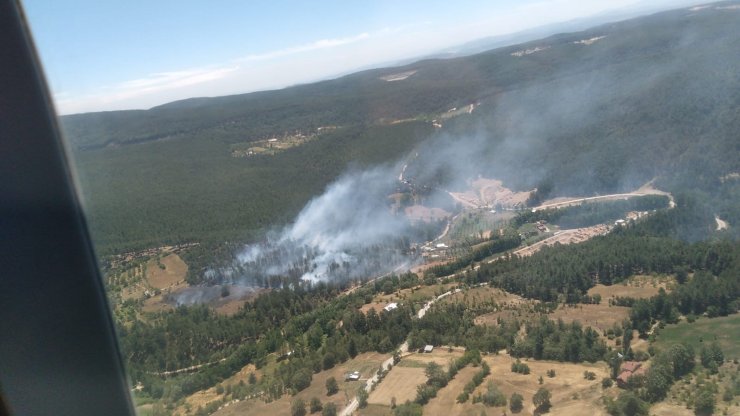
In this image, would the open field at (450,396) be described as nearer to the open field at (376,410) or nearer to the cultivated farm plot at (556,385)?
the cultivated farm plot at (556,385)

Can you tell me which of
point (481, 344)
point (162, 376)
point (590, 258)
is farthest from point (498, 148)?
point (162, 376)

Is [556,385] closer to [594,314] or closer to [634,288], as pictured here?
[594,314]

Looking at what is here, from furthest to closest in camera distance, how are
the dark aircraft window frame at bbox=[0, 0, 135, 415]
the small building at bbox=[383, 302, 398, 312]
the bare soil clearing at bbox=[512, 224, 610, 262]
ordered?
the bare soil clearing at bbox=[512, 224, 610, 262] < the small building at bbox=[383, 302, 398, 312] < the dark aircraft window frame at bbox=[0, 0, 135, 415]

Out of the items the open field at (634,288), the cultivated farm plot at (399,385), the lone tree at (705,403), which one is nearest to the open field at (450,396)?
the cultivated farm plot at (399,385)

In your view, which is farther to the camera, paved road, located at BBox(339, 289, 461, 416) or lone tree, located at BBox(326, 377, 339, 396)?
lone tree, located at BBox(326, 377, 339, 396)

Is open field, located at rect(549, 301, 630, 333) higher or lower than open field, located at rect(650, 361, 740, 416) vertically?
lower

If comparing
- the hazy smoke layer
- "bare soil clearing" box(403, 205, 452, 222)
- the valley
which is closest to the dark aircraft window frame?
the valley

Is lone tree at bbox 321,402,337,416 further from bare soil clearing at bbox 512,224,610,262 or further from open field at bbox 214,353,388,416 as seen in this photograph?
bare soil clearing at bbox 512,224,610,262
